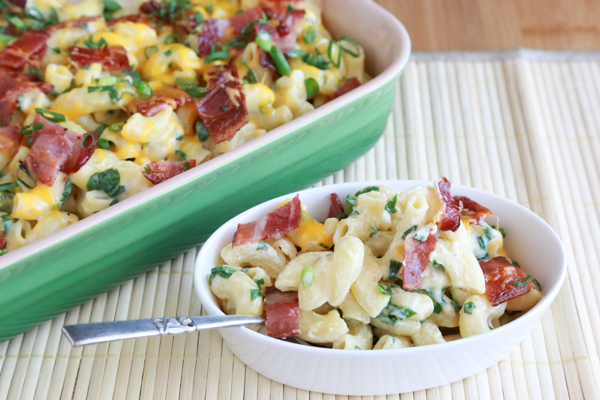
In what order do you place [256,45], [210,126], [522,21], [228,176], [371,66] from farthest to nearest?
[522,21]
[371,66]
[256,45]
[210,126]
[228,176]

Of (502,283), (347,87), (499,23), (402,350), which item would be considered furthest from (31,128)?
(499,23)

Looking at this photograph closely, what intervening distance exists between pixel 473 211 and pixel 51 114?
1.11 meters

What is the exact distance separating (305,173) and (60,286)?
70cm

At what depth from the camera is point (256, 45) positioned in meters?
1.76

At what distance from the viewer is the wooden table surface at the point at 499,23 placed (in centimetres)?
238

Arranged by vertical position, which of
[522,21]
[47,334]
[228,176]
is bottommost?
[47,334]

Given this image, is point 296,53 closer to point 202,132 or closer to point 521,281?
point 202,132

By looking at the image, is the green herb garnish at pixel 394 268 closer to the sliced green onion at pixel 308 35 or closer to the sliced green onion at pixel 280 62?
the sliced green onion at pixel 280 62

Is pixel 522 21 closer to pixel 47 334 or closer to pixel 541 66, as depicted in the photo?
pixel 541 66

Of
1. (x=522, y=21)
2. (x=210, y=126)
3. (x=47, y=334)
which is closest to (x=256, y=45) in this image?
(x=210, y=126)

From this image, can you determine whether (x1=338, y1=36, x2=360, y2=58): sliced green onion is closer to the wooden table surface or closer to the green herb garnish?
the wooden table surface

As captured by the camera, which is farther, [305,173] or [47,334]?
[305,173]

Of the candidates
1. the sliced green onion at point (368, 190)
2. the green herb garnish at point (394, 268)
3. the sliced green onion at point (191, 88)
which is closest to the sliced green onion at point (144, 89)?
the sliced green onion at point (191, 88)

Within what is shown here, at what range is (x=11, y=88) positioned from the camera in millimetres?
1637
